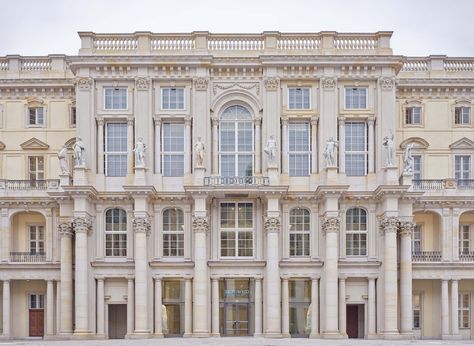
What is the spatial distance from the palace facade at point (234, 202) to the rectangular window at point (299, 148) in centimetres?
9

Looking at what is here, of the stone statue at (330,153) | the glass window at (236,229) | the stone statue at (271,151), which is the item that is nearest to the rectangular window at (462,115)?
the stone statue at (330,153)

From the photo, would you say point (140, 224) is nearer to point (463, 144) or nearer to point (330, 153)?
point (330, 153)

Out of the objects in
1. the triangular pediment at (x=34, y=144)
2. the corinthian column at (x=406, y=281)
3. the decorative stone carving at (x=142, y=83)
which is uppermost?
the decorative stone carving at (x=142, y=83)

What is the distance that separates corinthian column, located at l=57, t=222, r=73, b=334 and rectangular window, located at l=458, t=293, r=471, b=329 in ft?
84.3

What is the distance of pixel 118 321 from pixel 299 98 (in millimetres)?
18549

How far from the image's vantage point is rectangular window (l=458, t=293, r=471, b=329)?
56719mm

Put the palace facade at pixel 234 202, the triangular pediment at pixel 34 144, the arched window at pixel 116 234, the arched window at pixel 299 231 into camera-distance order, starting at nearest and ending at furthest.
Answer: the palace facade at pixel 234 202, the arched window at pixel 116 234, the arched window at pixel 299 231, the triangular pediment at pixel 34 144

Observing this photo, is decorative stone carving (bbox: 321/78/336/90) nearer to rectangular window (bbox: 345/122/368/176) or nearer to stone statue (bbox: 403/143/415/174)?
rectangular window (bbox: 345/122/368/176)

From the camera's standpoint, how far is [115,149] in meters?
54.5

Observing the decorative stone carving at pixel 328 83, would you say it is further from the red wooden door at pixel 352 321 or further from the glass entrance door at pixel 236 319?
the glass entrance door at pixel 236 319

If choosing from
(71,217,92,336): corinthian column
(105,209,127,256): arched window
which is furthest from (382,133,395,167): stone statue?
(71,217,92,336): corinthian column

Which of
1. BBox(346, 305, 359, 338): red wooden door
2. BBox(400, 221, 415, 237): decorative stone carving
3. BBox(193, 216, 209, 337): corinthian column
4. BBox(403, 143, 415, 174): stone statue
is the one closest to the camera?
BBox(193, 216, 209, 337): corinthian column

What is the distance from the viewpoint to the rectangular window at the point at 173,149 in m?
54.3

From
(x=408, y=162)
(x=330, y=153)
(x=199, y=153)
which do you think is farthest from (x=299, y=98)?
(x=408, y=162)
